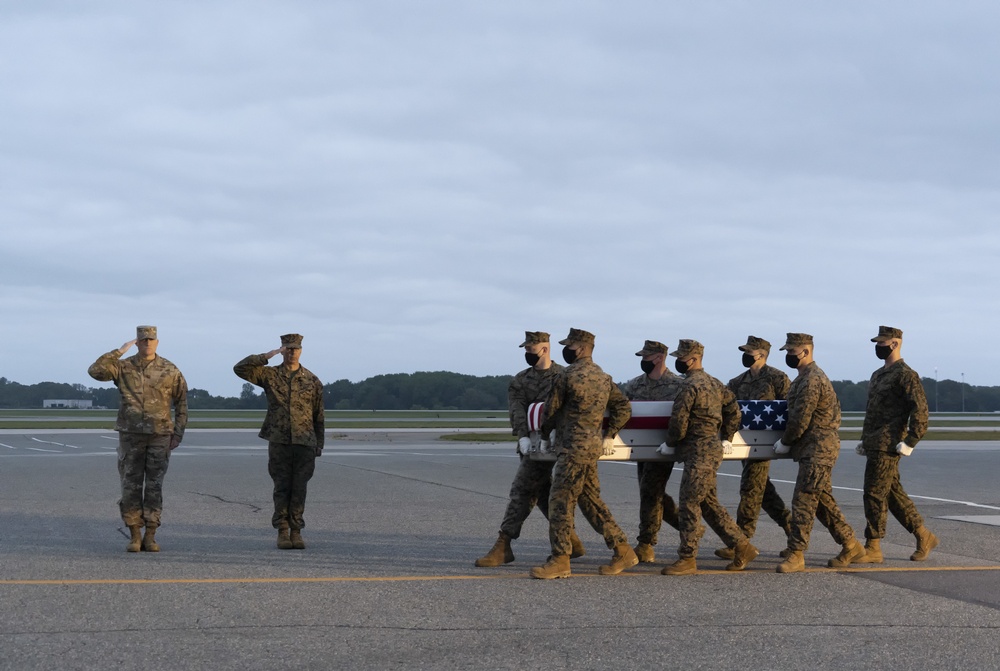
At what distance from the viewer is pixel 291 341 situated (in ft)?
36.6

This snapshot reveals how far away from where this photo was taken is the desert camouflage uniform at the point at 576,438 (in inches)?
359

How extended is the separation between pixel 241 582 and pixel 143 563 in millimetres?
1443

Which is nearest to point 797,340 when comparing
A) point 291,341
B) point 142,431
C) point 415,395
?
point 291,341

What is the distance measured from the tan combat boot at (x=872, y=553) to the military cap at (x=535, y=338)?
3.42m

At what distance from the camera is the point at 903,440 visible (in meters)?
10.1

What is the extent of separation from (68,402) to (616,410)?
149017 mm

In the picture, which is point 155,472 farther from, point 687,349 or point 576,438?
point 687,349

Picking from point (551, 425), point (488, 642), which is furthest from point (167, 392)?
point (488, 642)

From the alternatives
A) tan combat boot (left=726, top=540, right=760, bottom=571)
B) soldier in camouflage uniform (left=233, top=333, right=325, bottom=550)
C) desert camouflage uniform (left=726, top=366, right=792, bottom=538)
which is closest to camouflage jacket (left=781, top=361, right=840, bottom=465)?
desert camouflage uniform (left=726, top=366, right=792, bottom=538)

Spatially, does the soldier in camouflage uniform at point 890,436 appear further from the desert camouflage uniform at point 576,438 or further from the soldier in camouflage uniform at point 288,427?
the soldier in camouflage uniform at point 288,427

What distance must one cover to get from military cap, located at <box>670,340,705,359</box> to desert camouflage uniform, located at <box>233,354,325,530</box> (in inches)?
144

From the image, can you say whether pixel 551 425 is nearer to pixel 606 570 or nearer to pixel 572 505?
pixel 572 505

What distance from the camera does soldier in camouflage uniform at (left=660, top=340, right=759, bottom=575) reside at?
9.30m

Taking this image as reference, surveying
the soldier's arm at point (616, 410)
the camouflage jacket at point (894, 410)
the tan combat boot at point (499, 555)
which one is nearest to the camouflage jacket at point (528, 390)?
the soldier's arm at point (616, 410)
